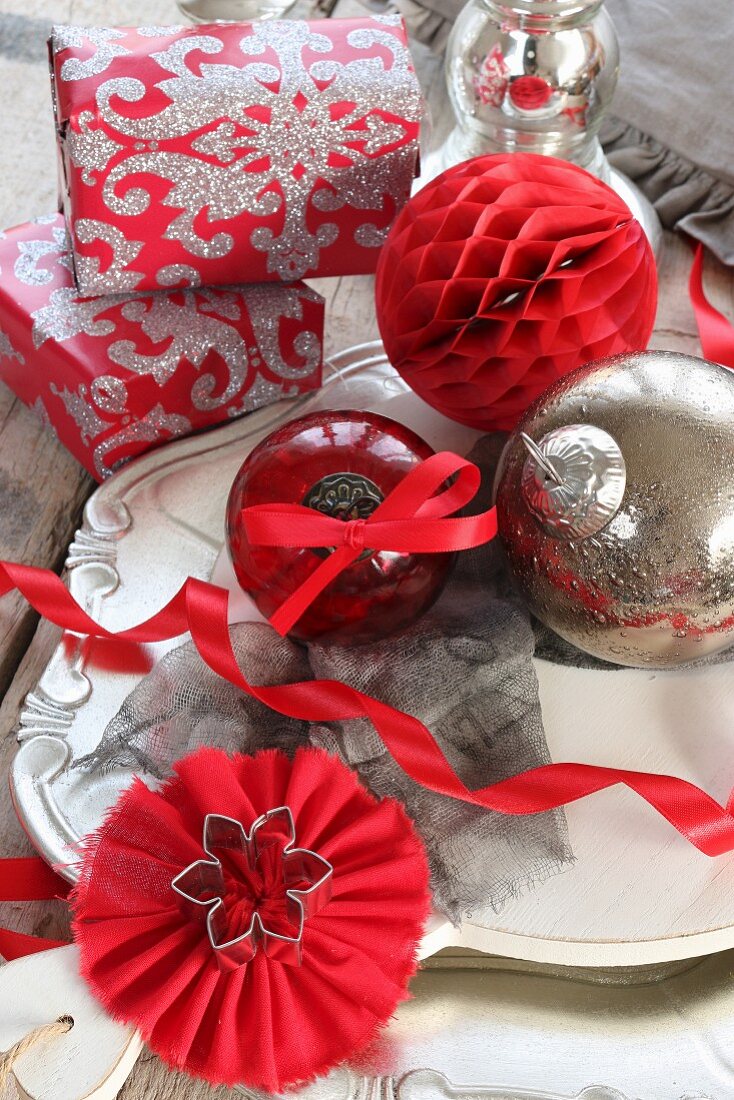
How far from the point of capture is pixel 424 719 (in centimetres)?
51

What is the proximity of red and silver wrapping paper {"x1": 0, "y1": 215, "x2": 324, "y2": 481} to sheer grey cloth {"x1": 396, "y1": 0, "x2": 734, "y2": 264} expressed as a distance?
1.03 ft

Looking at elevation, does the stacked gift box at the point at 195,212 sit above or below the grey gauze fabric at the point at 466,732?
above

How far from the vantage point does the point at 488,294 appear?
54 cm

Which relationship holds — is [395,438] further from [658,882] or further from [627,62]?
[627,62]

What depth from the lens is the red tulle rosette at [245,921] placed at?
406 millimetres

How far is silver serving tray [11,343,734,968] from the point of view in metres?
0.46

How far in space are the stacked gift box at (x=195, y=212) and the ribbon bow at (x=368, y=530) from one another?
176 mm

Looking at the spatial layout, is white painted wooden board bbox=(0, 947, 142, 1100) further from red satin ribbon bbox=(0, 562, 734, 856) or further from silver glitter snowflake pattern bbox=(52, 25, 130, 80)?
silver glitter snowflake pattern bbox=(52, 25, 130, 80)

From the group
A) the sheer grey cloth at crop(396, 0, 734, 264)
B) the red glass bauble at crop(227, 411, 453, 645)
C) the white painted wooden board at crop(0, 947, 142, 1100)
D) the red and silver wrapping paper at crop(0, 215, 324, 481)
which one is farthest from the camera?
the sheer grey cloth at crop(396, 0, 734, 264)

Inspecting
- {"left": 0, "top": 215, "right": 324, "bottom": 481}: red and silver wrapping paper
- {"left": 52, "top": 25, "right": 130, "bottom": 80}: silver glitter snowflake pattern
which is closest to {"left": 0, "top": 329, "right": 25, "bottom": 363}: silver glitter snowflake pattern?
{"left": 0, "top": 215, "right": 324, "bottom": 481}: red and silver wrapping paper

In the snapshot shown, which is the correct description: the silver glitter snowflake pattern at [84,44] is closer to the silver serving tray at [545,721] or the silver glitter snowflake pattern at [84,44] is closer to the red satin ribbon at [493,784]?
the silver serving tray at [545,721]

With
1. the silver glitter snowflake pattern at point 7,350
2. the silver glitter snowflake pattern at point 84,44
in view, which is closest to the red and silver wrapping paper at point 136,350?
the silver glitter snowflake pattern at point 7,350

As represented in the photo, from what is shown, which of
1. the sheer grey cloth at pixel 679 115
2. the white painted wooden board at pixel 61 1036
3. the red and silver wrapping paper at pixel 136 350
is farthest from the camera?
the sheer grey cloth at pixel 679 115

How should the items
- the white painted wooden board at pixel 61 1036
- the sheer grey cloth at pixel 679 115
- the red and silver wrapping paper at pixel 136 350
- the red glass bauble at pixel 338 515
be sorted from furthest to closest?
1. the sheer grey cloth at pixel 679 115
2. the red and silver wrapping paper at pixel 136 350
3. the red glass bauble at pixel 338 515
4. the white painted wooden board at pixel 61 1036
